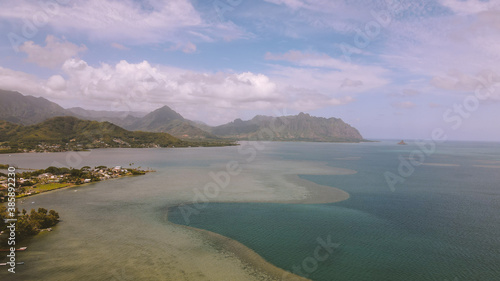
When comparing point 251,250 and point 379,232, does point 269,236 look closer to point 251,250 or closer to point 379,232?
point 251,250

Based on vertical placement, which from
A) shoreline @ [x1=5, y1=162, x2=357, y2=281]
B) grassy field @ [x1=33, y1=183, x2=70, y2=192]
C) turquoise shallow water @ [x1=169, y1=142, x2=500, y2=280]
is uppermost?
turquoise shallow water @ [x1=169, y1=142, x2=500, y2=280]

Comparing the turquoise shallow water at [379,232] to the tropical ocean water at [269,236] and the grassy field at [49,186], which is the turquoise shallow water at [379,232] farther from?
the grassy field at [49,186]

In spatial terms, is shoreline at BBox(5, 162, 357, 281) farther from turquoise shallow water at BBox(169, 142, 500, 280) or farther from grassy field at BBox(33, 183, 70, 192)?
grassy field at BBox(33, 183, 70, 192)

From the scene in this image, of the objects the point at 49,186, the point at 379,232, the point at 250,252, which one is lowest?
the point at 49,186

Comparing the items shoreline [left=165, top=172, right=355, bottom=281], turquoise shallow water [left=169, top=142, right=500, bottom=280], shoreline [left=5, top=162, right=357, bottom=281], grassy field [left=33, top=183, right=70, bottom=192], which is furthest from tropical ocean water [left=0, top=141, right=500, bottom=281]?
grassy field [left=33, top=183, right=70, bottom=192]

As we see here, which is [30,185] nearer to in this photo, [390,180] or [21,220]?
[21,220]

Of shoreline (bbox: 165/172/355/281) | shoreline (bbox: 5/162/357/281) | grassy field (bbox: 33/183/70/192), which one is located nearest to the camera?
shoreline (bbox: 5/162/357/281)

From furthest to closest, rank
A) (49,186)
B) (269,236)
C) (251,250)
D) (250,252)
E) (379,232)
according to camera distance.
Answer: (49,186) < (379,232) < (269,236) < (251,250) < (250,252)

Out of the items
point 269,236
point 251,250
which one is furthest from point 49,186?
point 269,236

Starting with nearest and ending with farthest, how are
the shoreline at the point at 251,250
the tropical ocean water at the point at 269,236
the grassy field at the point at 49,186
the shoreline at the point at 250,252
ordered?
1. the shoreline at the point at 250,252
2. the shoreline at the point at 251,250
3. the tropical ocean water at the point at 269,236
4. the grassy field at the point at 49,186

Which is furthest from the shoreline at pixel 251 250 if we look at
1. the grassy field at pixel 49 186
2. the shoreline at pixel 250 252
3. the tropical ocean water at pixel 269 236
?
the grassy field at pixel 49 186

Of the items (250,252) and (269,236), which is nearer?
(250,252)

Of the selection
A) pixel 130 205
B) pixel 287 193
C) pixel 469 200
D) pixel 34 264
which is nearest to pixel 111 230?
pixel 34 264

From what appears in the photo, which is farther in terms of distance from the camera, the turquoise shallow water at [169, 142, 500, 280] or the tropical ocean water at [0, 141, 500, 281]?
the turquoise shallow water at [169, 142, 500, 280]
